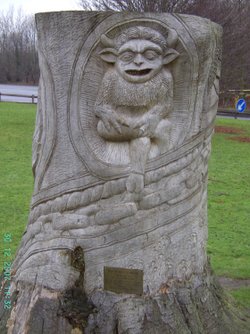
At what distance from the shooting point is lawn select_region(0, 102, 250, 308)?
19.4 feet

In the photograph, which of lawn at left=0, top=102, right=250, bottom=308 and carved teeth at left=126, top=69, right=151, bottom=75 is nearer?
carved teeth at left=126, top=69, right=151, bottom=75

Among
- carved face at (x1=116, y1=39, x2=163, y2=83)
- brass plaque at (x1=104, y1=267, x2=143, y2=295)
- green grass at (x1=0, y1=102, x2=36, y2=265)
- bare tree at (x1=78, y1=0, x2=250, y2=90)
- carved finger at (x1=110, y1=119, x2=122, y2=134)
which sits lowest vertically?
green grass at (x1=0, y1=102, x2=36, y2=265)

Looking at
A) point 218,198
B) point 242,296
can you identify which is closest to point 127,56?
point 242,296

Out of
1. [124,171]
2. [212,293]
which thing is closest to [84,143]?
[124,171]

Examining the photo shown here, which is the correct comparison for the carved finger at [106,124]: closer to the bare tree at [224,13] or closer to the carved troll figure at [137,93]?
the carved troll figure at [137,93]

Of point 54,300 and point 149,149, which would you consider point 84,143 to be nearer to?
point 149,149

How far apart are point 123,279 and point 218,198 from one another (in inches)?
217

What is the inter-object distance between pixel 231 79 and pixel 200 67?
1533 centimetres

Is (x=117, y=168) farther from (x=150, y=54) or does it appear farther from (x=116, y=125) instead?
(x=150, y=54)

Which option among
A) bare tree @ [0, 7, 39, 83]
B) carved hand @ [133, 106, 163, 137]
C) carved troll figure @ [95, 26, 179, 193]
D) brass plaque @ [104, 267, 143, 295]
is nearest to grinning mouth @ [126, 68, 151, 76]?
carved troll figure @ [95, 26, 179, 193]

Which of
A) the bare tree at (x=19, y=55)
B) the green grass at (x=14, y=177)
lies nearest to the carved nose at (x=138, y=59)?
the green grass at (x=14, y=177)

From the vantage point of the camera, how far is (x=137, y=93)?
3135mm

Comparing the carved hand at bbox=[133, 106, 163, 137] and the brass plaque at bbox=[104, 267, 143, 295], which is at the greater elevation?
the carved hand at bbox=[133, 106, 163, 137]

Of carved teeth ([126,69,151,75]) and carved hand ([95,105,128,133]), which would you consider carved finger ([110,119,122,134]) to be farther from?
carved teeth ([126,69,151,75])
